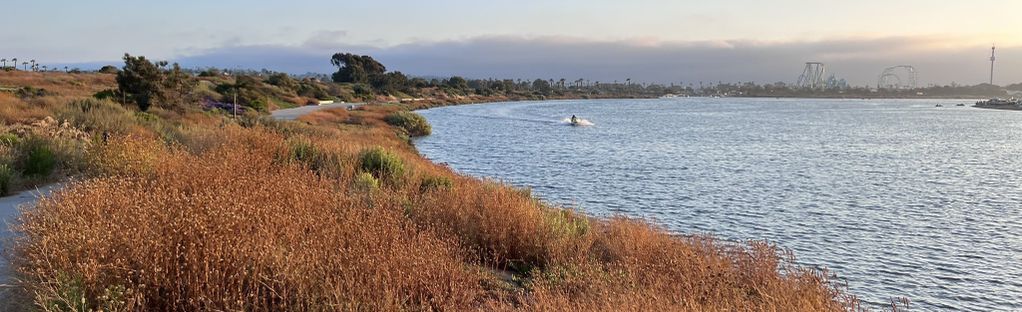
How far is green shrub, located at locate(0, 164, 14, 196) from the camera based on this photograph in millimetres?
11220

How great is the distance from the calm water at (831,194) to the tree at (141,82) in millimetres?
13412

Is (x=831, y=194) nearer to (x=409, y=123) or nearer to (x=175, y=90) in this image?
(x=175, y=90)

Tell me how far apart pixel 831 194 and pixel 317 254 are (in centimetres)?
2185

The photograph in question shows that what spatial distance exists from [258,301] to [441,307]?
1.45 metres

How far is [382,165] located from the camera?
1603 centimetres

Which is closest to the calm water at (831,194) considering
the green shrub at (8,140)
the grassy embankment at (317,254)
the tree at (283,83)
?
the grassy embankment at (317,254)

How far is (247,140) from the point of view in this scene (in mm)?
14398

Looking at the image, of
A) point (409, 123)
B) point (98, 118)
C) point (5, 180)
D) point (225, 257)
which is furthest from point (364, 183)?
point (409, 123)

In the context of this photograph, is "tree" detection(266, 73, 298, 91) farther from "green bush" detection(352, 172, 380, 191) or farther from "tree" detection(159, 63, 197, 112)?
"green bush" detection(352, 172, 380, 191)

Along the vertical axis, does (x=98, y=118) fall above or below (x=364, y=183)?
above

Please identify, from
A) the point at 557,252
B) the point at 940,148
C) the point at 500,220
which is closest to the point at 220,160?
the point at 500,220

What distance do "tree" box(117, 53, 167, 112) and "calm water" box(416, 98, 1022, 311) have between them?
13412mm

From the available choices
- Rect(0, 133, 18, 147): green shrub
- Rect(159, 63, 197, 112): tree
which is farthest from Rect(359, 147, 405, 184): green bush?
Rect(159, 63, 197, 112): tree

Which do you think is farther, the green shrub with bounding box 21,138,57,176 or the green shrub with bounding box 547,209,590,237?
the green shrub with bounding box 21,138,57,176
